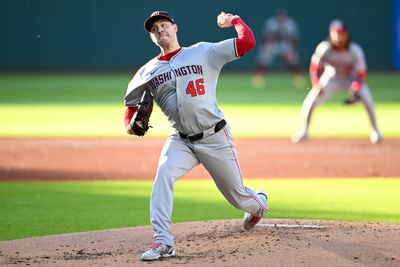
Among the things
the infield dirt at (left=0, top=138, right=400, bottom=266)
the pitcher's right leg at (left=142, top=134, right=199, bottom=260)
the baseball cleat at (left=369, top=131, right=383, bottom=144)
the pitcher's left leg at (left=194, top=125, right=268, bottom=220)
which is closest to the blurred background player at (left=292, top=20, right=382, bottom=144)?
the baseball cleat at (left=369, top=131, right=383, bottom=144)

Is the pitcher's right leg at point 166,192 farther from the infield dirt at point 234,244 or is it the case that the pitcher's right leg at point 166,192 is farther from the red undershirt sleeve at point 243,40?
the red undershirt sleeve at point 243,40

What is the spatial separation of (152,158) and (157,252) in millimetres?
6872

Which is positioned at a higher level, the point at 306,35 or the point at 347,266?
the point at 306,35

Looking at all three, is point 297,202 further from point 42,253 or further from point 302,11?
point 302,11

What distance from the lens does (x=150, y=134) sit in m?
16.3

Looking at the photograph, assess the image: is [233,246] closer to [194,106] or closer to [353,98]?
[194,106]

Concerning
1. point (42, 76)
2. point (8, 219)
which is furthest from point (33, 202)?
point (42, 76)

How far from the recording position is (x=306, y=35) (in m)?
35.1

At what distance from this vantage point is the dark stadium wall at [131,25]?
113 ft

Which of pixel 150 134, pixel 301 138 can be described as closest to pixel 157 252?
pixel 301 138

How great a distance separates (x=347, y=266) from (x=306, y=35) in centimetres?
2981

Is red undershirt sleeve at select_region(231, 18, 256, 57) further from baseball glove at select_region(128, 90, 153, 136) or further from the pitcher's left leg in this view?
baseball glove at select_region(128, 90, 153, 136)

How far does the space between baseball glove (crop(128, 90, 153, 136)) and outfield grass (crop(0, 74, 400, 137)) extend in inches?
363

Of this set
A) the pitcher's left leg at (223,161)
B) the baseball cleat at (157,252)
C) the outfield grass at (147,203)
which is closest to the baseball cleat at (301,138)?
the outfield grass at (147,203)
